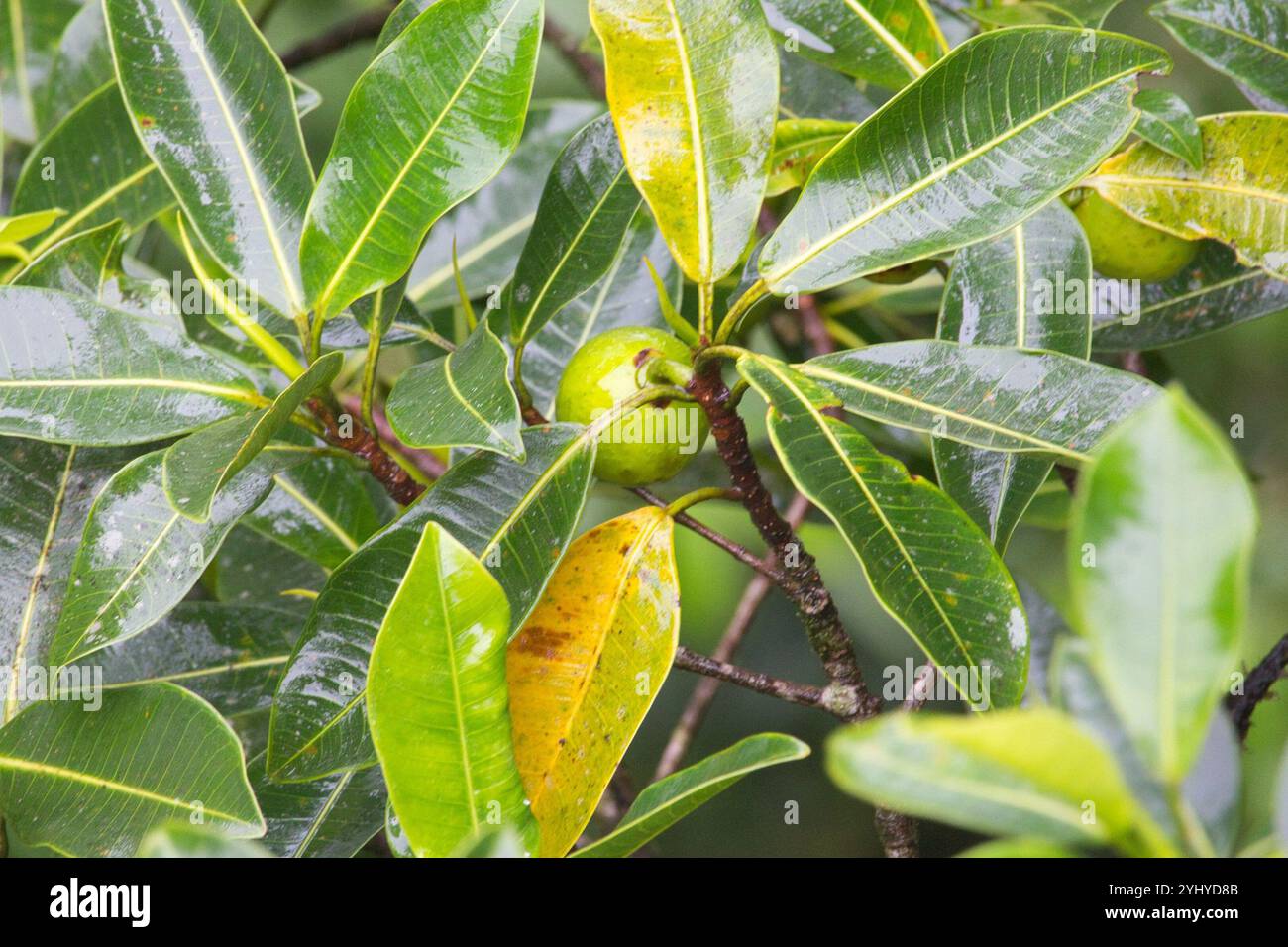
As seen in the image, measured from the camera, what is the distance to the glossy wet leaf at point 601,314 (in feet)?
4.15

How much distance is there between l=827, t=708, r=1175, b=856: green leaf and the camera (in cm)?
40

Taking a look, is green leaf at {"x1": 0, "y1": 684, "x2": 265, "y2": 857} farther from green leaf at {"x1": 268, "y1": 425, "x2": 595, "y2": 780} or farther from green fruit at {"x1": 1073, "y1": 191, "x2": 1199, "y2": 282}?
green fruit at {"x1": 1073, "y1": 191, "x2": 1199, "y2": 282}

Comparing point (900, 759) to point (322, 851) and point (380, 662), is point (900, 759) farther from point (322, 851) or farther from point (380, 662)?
point (322, 851)

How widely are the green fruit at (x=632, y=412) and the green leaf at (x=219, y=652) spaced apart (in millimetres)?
424

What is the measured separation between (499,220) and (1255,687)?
107 cm

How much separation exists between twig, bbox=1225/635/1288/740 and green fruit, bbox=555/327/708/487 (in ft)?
1.77

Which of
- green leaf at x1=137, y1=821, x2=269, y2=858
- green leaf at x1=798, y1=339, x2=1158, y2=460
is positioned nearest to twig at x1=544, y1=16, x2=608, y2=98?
green leaf at x1=798, y1=339, x2=1158, y2=460

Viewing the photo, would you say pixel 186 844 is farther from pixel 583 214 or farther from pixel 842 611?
pixel 842 611

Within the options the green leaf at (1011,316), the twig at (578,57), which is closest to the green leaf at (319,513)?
the green leaf at (1011,316)

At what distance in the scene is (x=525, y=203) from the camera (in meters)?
1.56

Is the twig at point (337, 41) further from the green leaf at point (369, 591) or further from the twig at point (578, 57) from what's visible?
the green leaf at point (369, 591)

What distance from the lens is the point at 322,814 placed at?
3.24 feet

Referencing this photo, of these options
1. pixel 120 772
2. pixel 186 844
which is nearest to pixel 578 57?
pixel 120 772
